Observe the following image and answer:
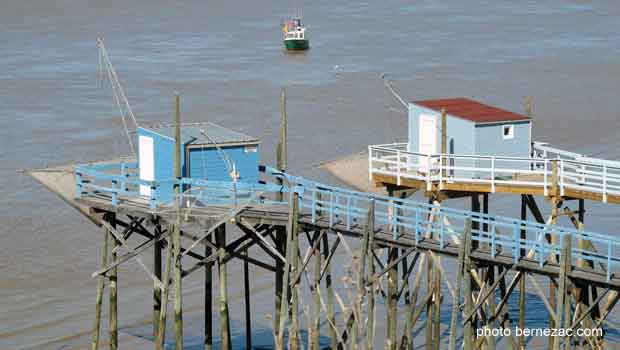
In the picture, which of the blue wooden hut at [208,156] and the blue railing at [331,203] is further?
the blue wooden hut at [208,156]

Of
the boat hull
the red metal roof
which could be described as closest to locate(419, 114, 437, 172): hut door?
the red metal roof

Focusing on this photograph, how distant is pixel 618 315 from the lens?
33.2 metres

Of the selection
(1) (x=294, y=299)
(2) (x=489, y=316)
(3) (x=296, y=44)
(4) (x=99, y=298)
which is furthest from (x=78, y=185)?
(3) (x=296, y=44)

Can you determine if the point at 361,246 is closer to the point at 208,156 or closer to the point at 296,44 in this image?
the point at 208,156

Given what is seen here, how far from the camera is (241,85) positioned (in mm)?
59594

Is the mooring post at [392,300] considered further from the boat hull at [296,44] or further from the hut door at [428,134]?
the boat hull at [296,44]

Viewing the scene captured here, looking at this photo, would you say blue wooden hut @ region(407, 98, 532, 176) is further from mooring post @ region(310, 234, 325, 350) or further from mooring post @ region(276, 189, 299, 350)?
mooring post @ region(276, 189, 299, 350)

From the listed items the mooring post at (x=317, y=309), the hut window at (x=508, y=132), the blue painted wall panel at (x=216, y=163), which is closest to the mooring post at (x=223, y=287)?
the blue painted wall panel at (x=216, y=163)

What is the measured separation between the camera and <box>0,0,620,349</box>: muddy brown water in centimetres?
3728

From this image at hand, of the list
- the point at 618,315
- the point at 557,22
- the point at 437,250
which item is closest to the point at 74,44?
the point at 557,22

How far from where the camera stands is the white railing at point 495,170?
27.1m

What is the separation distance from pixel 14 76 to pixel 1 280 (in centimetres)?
2473

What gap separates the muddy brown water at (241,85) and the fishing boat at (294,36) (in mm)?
726

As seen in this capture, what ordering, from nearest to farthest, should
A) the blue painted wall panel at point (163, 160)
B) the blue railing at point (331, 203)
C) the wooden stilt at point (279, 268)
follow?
the blue railing at point (331, 203), the blue painted wall panel at point (163, 160), the wooden stilt at point (279, 268)
